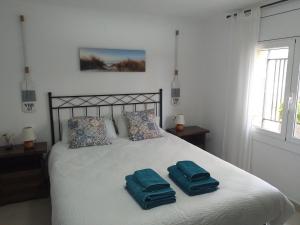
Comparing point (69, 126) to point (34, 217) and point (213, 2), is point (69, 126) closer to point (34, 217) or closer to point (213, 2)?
point (34, 217)

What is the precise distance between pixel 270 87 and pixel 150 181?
2.15m

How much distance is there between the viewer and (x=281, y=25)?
8.80 ft

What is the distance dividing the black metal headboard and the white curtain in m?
1.09

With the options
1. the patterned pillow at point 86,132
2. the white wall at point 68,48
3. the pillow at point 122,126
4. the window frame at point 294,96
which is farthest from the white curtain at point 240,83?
the patterned pillow at point 86,132

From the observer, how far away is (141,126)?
10.4 feet

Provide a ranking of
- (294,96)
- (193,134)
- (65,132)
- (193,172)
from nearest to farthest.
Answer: (193,172), (294,96), (65,132), (193,134)

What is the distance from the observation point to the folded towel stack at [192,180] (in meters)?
1.73

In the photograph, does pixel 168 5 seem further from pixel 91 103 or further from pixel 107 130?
pixel 107 130

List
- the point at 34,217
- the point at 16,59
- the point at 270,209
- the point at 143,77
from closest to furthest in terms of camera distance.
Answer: the point at 270,209 < the point at 34,217 < the point at 16,59 < the point at 143,77

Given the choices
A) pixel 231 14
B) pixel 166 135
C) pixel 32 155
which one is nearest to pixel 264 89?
pixel 231 14

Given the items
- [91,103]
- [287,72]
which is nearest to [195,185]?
[287,72]

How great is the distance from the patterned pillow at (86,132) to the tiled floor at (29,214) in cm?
75

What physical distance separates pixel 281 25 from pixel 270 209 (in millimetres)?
2062

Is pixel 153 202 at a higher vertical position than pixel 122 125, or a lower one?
lower
